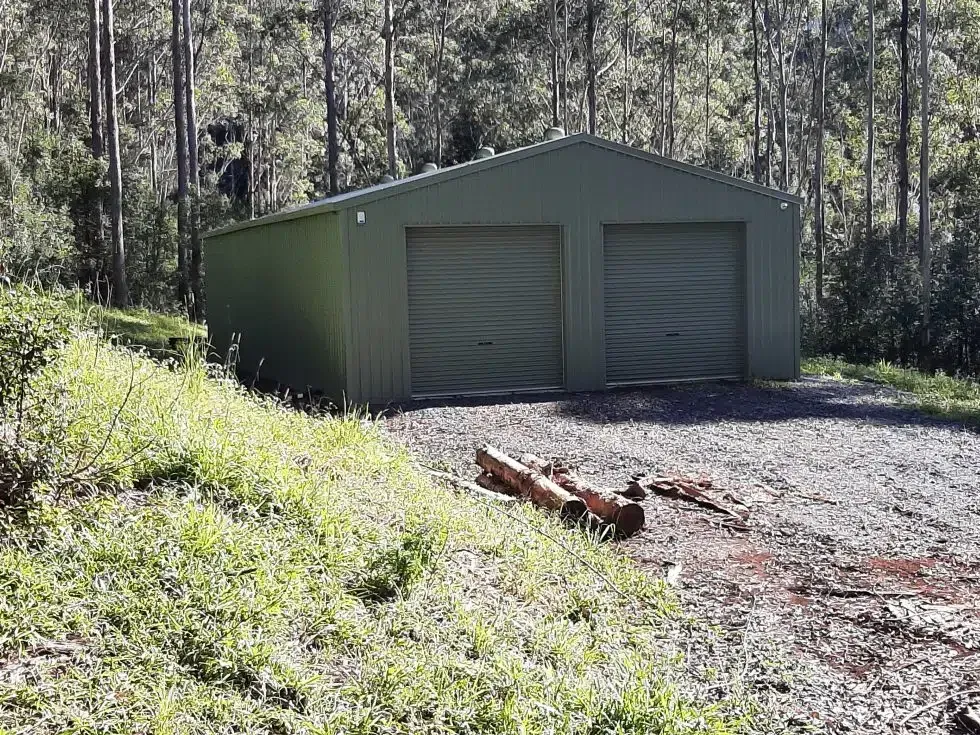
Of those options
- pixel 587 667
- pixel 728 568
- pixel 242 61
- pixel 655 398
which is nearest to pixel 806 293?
pixel 655 398

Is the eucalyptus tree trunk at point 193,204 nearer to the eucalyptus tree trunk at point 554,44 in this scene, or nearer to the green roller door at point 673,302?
the eucalyptus tree trunk at point 554,44

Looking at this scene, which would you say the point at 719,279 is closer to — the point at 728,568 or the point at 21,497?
the point at 728,568

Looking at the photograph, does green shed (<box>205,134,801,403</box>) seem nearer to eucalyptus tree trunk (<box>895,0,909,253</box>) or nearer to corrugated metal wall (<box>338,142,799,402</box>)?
corrugated metal wall (<box>338,142,799,402</box>)

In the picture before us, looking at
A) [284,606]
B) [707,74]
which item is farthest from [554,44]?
[284,606]

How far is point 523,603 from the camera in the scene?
4.66 metres

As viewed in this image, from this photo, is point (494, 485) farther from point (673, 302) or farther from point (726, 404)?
point (673, 302)

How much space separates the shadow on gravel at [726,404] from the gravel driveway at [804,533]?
0.05m

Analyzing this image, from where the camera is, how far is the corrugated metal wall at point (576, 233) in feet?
40.3

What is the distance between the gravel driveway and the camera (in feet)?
13.6

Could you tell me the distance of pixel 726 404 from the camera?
12.0 m

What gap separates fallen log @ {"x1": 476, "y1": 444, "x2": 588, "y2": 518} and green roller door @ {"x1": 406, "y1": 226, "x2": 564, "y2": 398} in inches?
208

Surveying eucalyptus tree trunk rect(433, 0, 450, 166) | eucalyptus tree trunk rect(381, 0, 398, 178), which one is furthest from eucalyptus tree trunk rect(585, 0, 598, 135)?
eucalyptus tree trunk rect(381, 0, 398, 178)

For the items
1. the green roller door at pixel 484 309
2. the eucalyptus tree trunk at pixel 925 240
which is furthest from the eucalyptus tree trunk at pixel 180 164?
the eucalyptus tree trunk at pixel 925 240

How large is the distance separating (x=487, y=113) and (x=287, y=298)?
84.4 ft
